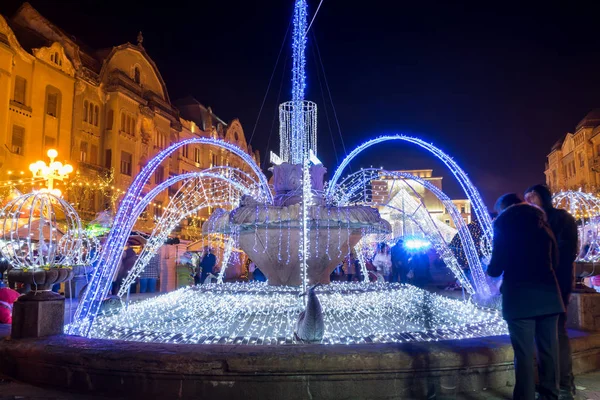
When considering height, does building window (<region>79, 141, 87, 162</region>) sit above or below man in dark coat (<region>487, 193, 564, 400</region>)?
above

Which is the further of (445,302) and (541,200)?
(445,302)

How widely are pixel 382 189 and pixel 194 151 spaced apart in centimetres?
3072

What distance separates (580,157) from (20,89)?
48875 mm

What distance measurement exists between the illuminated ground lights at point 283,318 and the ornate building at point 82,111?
1639 centimetres

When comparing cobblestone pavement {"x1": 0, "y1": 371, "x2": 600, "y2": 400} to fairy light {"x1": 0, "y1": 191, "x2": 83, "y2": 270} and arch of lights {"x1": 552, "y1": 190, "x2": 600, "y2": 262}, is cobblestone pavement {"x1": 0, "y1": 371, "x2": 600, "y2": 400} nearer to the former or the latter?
fairy light {"x1": 0, "y1": 191, "x2": 83, "y2": 270}

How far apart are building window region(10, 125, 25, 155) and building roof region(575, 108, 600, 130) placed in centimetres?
4721

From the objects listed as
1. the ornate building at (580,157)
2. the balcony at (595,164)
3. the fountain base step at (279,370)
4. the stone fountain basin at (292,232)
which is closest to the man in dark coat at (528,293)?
the fountain base step at (279,370)

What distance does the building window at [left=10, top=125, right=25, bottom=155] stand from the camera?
2536 cm

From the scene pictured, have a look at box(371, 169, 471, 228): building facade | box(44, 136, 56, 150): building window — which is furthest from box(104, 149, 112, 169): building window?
box(371, 169, 471, 228): building facade

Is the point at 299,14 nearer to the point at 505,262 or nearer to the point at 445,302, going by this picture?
the point at 445,302

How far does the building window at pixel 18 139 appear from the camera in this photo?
83.2ft

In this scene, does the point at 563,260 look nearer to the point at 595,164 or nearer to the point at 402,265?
the point at 402,265

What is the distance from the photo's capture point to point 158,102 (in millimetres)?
38312

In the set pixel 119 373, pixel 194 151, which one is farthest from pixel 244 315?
pixel 194 151
